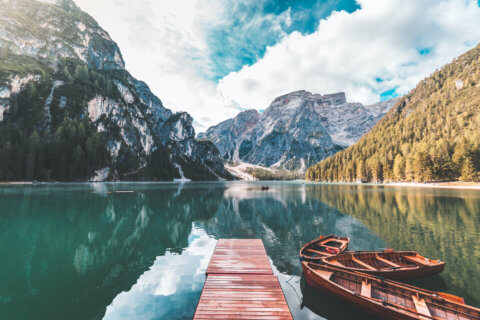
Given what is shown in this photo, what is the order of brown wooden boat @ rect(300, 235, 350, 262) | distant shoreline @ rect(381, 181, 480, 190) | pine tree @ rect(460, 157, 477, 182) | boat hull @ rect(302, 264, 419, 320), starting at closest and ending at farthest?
boat hull @ rect(302, 264, 419, 320) → brown wooden boat @ rect(300, 235, 350, 262) → distant shoreline @ rect(381, 181, 480, 190) → pine tree @ rect(460, 157, 477, 182)

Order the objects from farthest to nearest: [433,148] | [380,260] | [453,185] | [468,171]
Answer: [433,148]
[453,185]
[468,171]
[380,260]

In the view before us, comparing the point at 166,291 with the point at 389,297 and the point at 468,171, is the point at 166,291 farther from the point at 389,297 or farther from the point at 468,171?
the point at 468,171

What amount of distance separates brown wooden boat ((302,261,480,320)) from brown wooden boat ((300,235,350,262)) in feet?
9.55

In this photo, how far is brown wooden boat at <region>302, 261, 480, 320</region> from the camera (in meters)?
9.26

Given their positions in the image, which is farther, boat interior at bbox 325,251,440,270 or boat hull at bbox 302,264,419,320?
boat interior at bbox 325,251,440,270

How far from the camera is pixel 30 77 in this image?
7377 inches

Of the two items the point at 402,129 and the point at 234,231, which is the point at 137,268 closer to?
the point at 234,231

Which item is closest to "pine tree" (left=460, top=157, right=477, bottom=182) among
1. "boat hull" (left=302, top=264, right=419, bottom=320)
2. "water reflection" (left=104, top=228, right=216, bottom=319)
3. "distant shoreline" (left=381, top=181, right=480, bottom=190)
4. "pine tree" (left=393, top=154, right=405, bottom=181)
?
"distant shoreline" (left=381, top=181, right=480, bottom=190)

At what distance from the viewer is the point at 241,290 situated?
12.9 m

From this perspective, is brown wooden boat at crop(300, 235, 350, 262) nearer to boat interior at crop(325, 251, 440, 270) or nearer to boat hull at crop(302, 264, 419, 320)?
boat interior at crop(325, 251, 440, 270)

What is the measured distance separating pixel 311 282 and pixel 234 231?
18842 millimetres

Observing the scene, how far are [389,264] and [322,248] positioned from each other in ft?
19.0

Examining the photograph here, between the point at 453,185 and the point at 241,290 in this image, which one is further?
the point at 453,185

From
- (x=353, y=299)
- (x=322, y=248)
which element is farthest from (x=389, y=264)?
(x=353, y=299)
